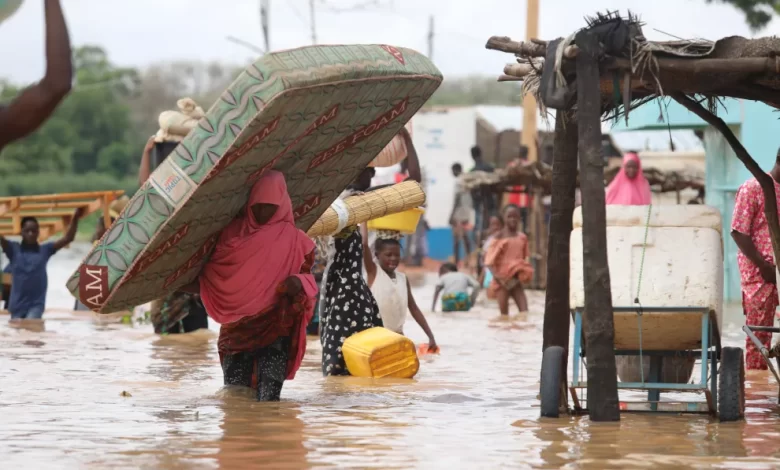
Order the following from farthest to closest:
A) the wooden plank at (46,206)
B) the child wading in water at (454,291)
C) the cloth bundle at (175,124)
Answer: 1. the child wading in water at (454,291)
2. the wooden plank at (46,206)
3. the cloth bundle at (175,124)

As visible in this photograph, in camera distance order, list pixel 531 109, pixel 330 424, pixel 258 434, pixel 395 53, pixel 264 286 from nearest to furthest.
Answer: pixel 258 434 < pixel 330 424 < pixel 395 53 < pixel 264 286 < pixel 531 109

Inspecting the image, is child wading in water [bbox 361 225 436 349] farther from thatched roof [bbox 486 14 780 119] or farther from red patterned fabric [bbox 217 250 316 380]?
thatched roof [bbox 486 14 780 119]

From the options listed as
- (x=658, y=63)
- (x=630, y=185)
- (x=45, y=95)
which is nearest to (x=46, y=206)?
(x=630, y=185)

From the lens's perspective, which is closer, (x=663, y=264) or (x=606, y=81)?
(x=663, y=264)

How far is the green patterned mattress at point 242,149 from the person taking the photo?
8.34 meters

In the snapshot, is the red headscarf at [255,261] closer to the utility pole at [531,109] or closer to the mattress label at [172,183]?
the mattress label at [172,183]

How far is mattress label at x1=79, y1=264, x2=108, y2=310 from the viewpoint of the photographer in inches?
343

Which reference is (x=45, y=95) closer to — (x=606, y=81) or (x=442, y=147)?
(x=606, y=81)

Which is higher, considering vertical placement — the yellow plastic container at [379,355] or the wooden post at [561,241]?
the wooden post at [561,241]

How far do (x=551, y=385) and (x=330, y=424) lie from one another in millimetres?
1329

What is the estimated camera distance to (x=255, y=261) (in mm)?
9234

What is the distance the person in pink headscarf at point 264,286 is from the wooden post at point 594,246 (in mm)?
2037

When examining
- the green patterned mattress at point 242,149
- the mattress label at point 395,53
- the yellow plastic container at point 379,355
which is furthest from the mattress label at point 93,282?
the yellow plastic container at point 379,355

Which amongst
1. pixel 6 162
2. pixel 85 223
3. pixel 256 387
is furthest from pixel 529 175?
pixel 6 162
